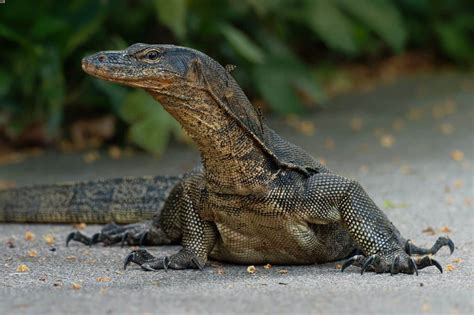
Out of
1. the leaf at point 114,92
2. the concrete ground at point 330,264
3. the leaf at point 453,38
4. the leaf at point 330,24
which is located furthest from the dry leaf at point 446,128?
the leaf at point 114,92

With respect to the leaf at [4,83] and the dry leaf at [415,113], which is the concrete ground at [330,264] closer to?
the dry leaf at [415,113]

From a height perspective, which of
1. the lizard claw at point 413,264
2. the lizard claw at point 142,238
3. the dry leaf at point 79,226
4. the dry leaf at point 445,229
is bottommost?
the dry leaf at point 79,226

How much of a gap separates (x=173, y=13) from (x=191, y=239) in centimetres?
511

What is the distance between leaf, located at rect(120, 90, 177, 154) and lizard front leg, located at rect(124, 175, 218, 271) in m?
4.60

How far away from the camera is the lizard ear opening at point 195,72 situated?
6.37 meters

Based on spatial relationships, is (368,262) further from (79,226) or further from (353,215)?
(79,226)

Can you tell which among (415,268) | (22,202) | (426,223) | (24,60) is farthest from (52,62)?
(415,268)

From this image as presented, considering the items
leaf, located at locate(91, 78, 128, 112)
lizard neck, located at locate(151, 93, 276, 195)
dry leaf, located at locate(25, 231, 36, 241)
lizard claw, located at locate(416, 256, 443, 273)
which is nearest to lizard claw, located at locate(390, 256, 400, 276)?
lizard claw, located at locate(416, 256, 443, 273)

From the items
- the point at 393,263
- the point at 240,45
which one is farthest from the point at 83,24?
the point at 393,263

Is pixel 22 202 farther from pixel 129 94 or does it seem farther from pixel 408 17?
pixel 408 17

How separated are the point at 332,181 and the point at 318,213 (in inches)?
9.8

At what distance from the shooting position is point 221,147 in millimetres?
6535

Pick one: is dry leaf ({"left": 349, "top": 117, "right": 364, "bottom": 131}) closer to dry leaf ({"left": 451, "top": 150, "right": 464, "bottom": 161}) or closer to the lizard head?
dry leaf ({"left": 451, "top": 150, "right": 464, "bottom": 161})

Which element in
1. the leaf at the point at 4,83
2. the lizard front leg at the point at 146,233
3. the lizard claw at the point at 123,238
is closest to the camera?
the lizard front leg at the point at 146,233
